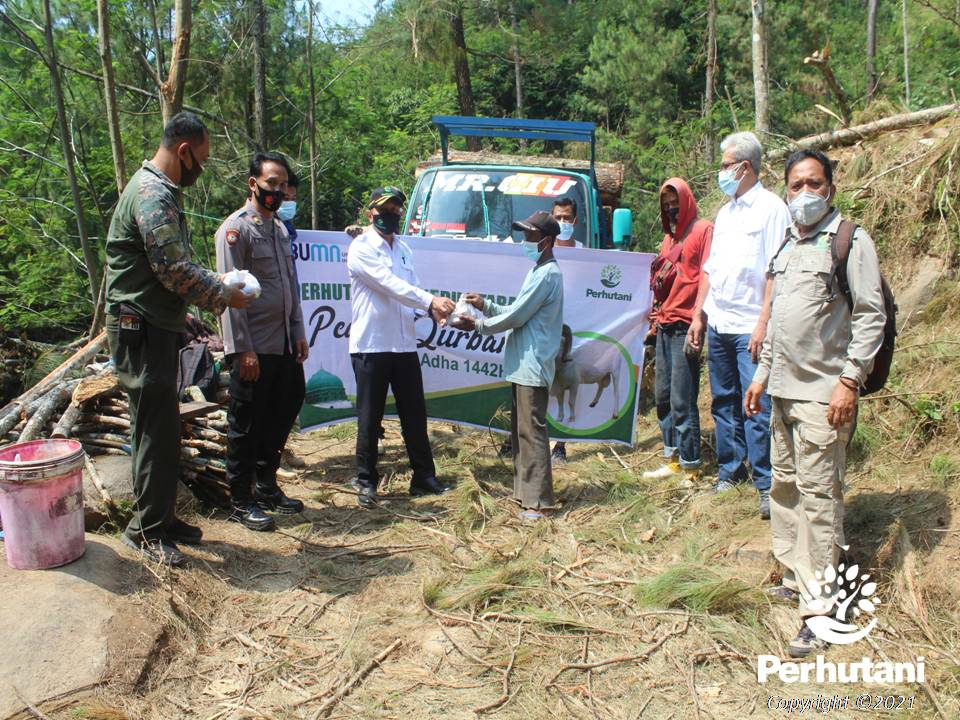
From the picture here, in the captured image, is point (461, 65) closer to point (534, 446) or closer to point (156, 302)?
point (534, 446)

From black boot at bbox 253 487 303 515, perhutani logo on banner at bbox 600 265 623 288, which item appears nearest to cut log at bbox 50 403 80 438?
black boot at bbox 253 487 303 515

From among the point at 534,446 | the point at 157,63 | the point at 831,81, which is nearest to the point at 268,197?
the point at 534,446

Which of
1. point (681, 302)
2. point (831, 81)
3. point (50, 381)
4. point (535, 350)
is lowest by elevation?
point (50, 381)

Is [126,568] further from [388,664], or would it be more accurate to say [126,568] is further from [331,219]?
[331,219]

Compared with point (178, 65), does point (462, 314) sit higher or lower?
lower

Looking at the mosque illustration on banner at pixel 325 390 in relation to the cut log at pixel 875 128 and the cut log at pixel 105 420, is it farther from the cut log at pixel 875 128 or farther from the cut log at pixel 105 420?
the cut log at pixel 875 128

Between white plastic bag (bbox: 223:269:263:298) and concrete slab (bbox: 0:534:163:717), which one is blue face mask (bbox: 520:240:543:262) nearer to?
white plastic bag (bbox: 223:269:263:298)

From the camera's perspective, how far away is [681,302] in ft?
17.2

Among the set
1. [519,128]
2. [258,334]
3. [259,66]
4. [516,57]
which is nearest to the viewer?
[258,334]

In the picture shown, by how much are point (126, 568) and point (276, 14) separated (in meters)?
11.2

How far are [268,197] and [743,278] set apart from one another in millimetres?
2985

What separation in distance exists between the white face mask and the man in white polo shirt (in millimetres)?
1008

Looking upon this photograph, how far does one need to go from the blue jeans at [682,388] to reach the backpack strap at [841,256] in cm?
192

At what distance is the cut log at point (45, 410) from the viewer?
4.71 metres
